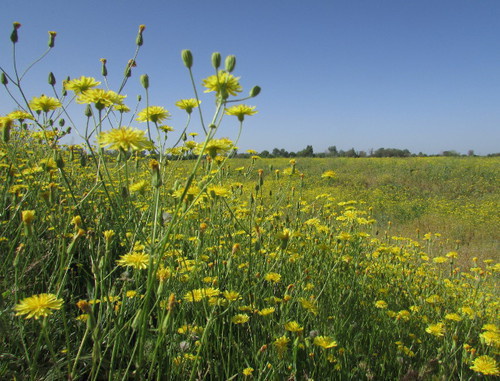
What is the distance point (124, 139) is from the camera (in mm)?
1153

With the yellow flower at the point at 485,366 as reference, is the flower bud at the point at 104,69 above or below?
above

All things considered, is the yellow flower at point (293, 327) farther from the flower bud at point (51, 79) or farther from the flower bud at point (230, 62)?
the flower bud at point (51, 79)

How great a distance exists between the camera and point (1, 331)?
126 cm

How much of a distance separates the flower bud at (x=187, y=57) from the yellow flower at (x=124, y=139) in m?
0.29

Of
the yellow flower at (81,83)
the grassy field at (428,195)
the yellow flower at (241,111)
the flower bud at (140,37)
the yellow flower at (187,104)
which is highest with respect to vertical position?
the flower bud at (140,37)

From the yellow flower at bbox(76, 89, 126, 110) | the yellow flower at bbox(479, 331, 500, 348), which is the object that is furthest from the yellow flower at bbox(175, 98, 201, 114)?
the yellow flower at bbox(479, 331, 500, 348)

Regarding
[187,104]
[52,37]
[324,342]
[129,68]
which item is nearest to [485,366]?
[324,342]

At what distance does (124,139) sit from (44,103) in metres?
0.81

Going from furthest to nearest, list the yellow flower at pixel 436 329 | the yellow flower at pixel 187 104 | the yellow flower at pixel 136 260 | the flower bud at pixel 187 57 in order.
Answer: the yellow flower at pixel 436 329 < the yellow flower at pixel 187 104 < the yellow flower at pixel 136 260 < the flower bud at pixel 187 57

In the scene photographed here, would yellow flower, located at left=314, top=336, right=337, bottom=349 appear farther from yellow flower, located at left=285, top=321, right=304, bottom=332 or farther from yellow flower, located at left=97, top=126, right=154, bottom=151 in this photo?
yellow flower, located at left=97, top=126, right=154, bottom=151

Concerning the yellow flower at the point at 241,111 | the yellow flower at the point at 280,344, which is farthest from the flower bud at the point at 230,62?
the yellow flower at the point at 280,344

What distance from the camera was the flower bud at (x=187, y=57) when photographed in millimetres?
1083

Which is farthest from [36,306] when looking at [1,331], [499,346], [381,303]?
[499,346]

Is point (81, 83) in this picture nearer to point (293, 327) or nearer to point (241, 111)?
point (241, 111)
